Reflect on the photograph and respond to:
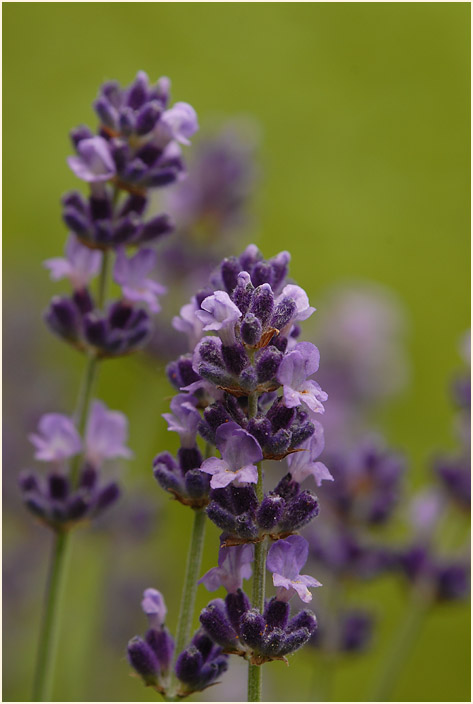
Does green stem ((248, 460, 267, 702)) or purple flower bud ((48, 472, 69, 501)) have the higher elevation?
purple flower bud ((48, 472, 69, 501))

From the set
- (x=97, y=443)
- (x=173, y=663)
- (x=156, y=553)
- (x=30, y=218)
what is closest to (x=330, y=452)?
(x=97, y=443)

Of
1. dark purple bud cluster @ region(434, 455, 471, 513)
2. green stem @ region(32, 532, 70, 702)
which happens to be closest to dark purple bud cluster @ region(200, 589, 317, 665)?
green stem @ region(32, 532, 70, 702)

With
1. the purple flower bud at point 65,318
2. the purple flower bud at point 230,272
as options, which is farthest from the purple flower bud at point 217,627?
the purple flower bud at point 65,318

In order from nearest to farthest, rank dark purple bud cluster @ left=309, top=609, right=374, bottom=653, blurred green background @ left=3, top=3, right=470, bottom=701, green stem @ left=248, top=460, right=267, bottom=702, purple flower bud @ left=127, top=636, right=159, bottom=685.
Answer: green stem @ left=248, top=460, right=267, bottom=702
purple flower bud @ left=127, top=636, right=159, bottom=685
dark purple bud cluster @ left=309, top=609, right=374, bottom=653
blurred green background @ left=3, top=3, right=470, bottom=701

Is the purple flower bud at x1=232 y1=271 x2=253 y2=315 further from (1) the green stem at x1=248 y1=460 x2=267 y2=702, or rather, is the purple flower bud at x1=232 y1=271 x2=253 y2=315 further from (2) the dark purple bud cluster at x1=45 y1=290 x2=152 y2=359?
(2) the dark purple bud cluster at x1=45 y1=290 x2=152 y2=359

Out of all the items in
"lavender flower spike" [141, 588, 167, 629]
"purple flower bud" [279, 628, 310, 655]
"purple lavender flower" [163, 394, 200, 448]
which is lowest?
"purple flower bud" [279, 628, 310, 655]

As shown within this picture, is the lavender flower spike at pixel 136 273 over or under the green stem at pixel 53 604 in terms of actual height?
over

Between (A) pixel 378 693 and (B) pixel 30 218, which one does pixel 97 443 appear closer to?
(A) pixel 378 693

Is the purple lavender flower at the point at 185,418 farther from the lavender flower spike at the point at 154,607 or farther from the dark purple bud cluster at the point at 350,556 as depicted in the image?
the dark purple bud cluster at the point at 350,556
